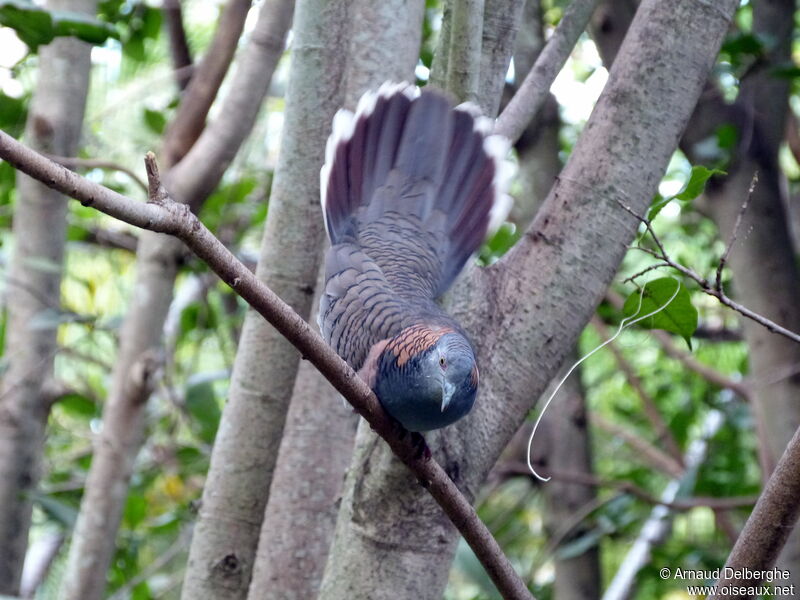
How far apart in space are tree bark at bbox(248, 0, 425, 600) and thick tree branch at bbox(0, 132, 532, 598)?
0.46 m

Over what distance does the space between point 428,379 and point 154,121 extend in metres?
2.25

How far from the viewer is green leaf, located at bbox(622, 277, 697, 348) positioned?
161cm

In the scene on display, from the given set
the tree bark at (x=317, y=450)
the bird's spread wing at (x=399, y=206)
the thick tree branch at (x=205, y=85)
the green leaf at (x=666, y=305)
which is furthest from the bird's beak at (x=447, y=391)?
the thick tree branch at (x=205, y=85)

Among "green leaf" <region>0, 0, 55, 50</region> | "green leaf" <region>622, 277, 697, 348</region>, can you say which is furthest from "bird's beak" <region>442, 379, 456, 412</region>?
"green leaf" <region>0, 0, 55, 50</region>

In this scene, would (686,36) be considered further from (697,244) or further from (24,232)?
(697,244)

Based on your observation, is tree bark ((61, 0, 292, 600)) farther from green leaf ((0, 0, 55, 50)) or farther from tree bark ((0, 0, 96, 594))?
green leaf ((0, 0, 55, 50))

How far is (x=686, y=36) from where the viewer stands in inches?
65.2

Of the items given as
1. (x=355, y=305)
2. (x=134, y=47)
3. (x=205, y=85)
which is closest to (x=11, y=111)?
(x=134, y=47)

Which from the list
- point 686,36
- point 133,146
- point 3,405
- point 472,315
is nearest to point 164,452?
point 3,405

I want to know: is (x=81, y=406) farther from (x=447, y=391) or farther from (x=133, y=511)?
(x=447, y=391)

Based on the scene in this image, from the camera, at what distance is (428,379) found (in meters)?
1.50

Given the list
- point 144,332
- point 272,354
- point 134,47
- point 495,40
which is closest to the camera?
point 495,40

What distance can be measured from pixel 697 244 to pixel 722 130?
4.89ft

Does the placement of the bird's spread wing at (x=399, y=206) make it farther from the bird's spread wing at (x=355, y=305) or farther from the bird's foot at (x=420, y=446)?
the bird's foot at (x=420, y=446)
